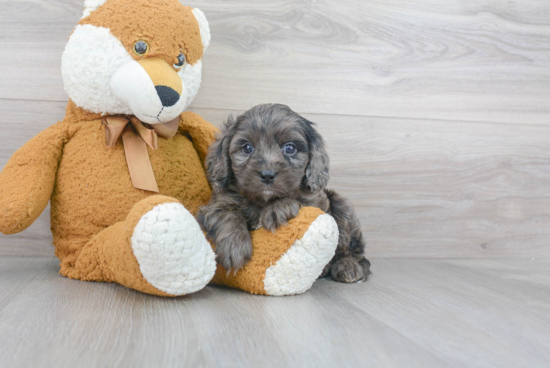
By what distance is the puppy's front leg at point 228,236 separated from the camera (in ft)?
4.55

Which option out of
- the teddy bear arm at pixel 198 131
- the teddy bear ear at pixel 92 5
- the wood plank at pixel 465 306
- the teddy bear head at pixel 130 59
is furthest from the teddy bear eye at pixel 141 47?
the wood plank at pixel 465 306

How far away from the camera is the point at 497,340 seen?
1138mm

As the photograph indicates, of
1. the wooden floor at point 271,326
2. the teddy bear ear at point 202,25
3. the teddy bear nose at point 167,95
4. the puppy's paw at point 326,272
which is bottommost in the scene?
the puppy's paw at point 326,272

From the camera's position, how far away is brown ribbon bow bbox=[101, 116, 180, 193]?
154cm

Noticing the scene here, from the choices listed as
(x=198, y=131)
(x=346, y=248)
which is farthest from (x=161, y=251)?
(x=346, y=248)

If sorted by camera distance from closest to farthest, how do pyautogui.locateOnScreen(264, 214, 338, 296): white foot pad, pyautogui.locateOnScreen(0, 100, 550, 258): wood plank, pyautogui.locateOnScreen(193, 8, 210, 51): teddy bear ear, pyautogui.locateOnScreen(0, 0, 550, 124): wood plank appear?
pyautogui.locateOnScreen(264, 214, 338, 296): white foot pad < pyautogui.locateOnScreen(193, 8, 210, 51): teddy bear ear < pyautogui.locateOnScreen(0, 0, 550, 124): wood plank < pyautogui.locateOnScreen(0, 100, 550, 258): wood plank

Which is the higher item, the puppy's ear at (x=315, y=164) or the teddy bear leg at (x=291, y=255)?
the puppy's ear at (x=315, y=164)

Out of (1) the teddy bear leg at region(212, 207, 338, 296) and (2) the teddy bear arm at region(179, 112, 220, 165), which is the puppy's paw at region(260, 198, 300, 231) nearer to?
(1) the teddy bear leg at region(212, 207, 338, 296)

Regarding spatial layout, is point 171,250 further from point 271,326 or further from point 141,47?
point 141,47

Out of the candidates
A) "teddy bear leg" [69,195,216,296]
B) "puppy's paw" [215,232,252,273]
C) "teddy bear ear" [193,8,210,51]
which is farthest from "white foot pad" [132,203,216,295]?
"teddy bear ear" [193,8,210,51]

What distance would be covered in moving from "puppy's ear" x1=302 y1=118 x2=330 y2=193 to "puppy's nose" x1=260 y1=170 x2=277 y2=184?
6.7 inches

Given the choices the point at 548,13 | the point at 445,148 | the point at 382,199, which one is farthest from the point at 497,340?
the point at 548,13

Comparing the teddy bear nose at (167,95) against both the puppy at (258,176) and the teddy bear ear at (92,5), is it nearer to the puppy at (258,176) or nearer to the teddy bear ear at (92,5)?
the puppy at (258,176)

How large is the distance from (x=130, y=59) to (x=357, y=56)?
1.13 m
